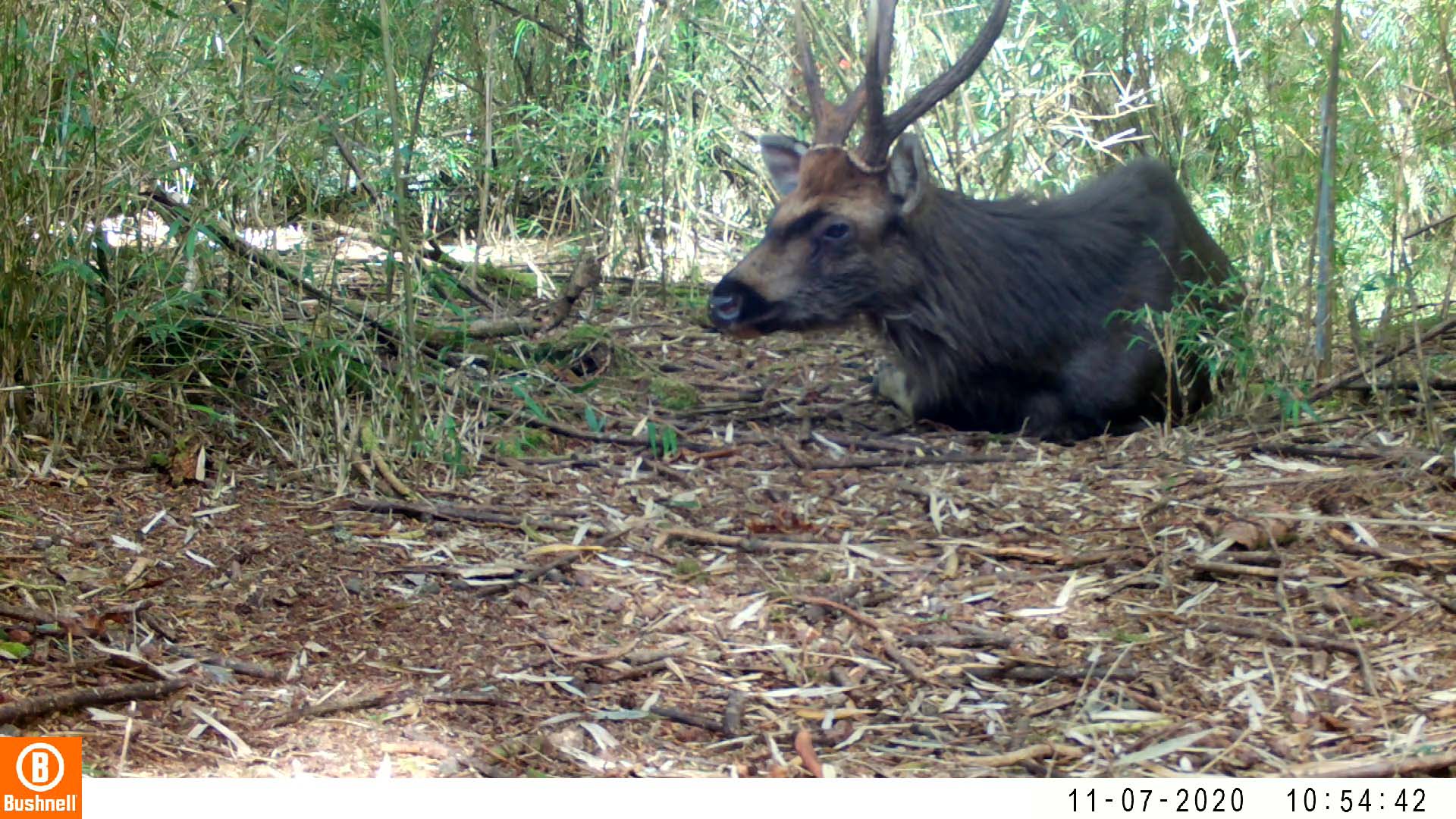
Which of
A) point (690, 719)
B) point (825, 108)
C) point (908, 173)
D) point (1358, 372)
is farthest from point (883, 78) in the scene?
point (690, 719)

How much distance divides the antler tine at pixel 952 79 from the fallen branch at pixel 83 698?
3.10m

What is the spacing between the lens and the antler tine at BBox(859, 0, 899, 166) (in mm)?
4742

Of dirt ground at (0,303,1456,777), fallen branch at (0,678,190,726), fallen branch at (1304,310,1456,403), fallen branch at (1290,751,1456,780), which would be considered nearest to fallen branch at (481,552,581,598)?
dirt ground at (0,303,1456,777)

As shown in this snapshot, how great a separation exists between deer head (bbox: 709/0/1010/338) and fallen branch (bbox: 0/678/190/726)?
2649mm

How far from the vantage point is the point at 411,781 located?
2410mm

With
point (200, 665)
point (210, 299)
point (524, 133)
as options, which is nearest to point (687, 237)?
point (524, 133)

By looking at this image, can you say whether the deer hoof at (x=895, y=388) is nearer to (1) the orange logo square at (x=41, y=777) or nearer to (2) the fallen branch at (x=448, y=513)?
(2) the fallen branch at (x=448, y=513)

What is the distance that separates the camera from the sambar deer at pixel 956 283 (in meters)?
4.89

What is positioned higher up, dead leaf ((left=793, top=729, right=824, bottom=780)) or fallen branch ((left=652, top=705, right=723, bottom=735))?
fallen branch ((left=652, top=705, right=723, bottom=735))

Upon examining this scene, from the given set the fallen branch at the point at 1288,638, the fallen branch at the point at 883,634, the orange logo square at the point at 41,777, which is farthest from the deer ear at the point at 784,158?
the orange logo square at the point at 41,777

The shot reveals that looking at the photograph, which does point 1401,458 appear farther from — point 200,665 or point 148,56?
point 148,56

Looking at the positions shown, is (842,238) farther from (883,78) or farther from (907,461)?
(907,461)

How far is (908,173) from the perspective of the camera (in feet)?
15.9

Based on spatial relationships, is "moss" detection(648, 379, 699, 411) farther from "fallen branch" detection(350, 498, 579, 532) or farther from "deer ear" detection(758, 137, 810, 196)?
"fallen branch" detection(350, 498, 579, 532)
